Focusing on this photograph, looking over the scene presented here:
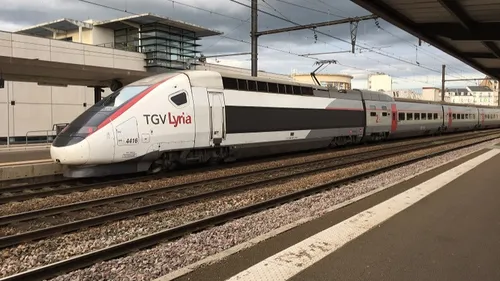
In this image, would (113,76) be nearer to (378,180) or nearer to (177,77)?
(177,77)

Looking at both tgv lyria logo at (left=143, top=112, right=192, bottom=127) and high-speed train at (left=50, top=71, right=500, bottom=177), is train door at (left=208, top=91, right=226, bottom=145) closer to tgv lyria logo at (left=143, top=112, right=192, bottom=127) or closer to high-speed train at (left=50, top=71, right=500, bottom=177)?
high-speed train at (left=50, top=71, right=500, bottom=177)

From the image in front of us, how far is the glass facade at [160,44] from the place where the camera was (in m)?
33.2

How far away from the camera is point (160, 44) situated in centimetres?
3362

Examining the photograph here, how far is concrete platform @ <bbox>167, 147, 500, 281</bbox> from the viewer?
4.53 meters

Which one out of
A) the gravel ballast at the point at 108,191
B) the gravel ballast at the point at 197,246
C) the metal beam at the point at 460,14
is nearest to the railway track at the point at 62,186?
the gravel ballast at the point at 108,191

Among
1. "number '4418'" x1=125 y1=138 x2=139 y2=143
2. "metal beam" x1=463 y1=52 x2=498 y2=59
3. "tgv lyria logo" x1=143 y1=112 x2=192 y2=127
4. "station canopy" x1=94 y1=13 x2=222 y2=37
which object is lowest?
"number '4418'" x1=125 y1=138 x2=139 y2=143

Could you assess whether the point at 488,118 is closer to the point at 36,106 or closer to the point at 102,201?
the point at 36,106

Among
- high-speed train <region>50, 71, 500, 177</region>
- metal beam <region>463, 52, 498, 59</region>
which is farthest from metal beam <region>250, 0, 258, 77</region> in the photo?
metal beam <region>463, 52, 498, 59</region>

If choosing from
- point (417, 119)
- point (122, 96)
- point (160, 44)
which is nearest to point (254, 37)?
point (122, 96)

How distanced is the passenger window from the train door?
1.05m

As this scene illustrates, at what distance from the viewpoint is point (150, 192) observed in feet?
32.7

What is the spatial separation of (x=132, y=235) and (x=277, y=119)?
1060 cm

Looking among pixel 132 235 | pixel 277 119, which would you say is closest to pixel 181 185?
pixel 132 235

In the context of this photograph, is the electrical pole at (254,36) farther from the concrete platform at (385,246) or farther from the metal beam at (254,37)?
the concrete platform at (385,246)
